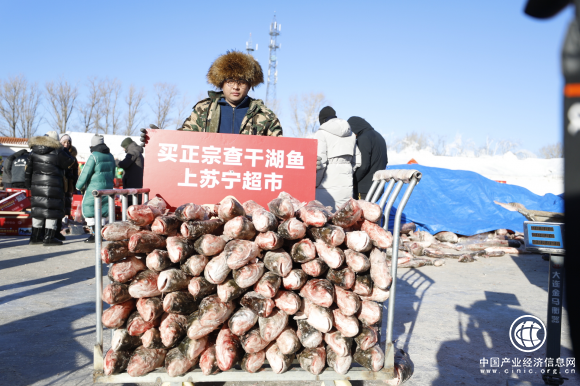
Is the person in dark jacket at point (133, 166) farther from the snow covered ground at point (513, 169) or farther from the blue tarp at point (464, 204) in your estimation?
the snow covered ground at point (513, 169)

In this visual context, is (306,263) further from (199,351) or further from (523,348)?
(523,348)

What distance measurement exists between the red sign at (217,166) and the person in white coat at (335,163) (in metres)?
1.79

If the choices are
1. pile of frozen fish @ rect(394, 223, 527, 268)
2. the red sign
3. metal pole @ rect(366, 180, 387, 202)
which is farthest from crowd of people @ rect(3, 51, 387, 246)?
pile of frozen fish @ rect(394, 223, 527, 268)

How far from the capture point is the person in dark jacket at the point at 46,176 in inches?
304

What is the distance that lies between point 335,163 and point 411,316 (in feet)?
6.13

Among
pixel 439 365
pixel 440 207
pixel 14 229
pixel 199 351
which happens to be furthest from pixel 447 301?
pixel 14 229

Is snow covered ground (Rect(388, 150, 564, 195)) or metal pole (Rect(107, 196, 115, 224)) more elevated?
snow covered ground (Rect(388, 150, 564, 195))

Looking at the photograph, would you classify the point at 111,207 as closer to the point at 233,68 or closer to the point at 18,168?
the point at 233,68

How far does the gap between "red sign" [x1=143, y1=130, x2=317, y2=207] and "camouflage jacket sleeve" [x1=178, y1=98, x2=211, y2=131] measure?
82 centimetres

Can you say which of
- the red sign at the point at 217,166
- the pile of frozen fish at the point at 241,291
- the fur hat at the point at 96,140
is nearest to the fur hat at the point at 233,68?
the red sign at the point at 217,166

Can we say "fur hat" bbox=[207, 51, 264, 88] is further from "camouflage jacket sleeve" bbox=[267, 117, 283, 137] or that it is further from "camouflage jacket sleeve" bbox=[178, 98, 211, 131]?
"camouflage jacket sleeve" bbox=[267, 117, 283, 137]

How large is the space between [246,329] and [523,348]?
266cm

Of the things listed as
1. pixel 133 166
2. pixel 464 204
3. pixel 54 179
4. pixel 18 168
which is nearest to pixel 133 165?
pixel 133 166

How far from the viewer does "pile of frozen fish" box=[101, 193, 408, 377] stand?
2238mm
